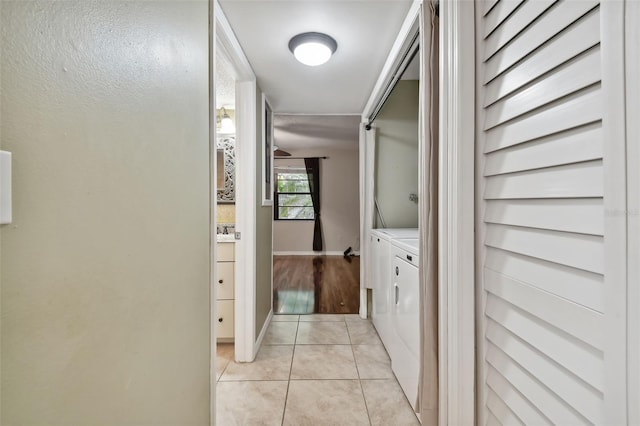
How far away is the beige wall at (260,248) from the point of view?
7.46 ft

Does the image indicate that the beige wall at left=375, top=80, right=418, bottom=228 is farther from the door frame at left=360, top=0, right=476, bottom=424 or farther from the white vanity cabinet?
the door frame at left=360, top=0, right=476, bottom=424

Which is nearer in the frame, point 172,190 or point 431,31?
point 172,190

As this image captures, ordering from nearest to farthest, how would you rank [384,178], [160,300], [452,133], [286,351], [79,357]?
[79,357], [160,300], [452,133], [286,351], [384,178]

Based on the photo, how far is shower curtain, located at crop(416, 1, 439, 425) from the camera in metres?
1.07

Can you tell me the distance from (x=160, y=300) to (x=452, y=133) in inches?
43.3

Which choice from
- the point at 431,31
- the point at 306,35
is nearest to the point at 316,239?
the point at 306,35

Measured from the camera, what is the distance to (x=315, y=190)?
630cm

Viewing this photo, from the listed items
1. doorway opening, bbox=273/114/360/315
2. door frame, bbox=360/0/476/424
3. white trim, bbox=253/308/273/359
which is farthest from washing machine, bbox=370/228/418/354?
doorway opening, bbox=273/114/360/315

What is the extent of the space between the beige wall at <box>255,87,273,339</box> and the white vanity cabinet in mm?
213

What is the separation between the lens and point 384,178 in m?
2.78

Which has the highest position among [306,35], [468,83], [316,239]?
[306,35]

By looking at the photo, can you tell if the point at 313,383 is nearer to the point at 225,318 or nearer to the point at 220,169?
the point at 225,318

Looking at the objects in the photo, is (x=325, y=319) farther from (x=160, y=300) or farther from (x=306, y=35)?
(x=306, y=35)

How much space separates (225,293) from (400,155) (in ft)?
6.75
